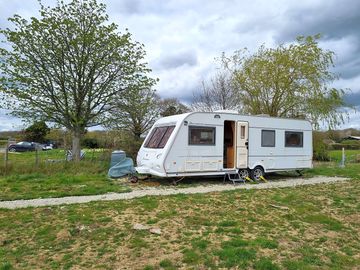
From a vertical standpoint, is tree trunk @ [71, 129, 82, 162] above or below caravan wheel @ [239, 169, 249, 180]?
above

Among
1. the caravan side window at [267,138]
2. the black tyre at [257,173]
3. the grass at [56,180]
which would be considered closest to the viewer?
the grass at [56,180]

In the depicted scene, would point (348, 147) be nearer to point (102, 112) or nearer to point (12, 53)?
point (102, 112)

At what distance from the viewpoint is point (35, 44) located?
589 inches

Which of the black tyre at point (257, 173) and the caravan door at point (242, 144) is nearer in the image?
the caravan door at point (242, 144)

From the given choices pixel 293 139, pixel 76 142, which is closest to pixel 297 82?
pixel 293 139

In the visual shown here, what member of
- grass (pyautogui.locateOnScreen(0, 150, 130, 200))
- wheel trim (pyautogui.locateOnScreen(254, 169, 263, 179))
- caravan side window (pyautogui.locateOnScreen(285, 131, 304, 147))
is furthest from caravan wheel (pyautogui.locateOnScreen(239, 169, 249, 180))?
grass (pyautogui.locateOnScreen(0, 150, 130, 200))

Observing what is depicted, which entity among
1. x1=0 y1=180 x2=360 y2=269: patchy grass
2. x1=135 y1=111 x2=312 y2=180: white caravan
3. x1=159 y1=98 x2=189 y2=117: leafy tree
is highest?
x1=159 y1=98 x2=189 y2=117: leafy tree

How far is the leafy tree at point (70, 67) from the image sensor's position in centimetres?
1487

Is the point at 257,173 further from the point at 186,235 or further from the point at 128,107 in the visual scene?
the point at 128,107

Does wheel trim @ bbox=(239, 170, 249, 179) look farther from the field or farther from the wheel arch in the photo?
the field

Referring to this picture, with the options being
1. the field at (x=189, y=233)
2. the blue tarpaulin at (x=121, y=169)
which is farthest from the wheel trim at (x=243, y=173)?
the blue tarpaulin at (x=121, y=169)

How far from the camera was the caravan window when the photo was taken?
10828 mm

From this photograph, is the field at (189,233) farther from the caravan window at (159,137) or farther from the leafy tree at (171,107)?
the leafy tree at (171,107)

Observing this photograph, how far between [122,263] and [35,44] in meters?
13.7
